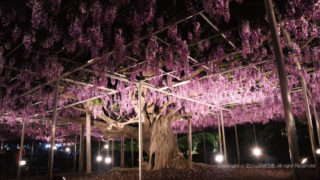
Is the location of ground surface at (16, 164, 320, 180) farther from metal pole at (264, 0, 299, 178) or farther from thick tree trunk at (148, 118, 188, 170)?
metal pole at (264, 0, 299, 178)

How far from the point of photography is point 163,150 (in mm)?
7035

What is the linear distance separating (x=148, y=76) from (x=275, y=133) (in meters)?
11.2

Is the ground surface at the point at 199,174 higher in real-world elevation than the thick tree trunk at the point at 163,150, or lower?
lower

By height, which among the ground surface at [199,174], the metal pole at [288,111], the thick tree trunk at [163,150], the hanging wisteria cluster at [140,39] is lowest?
the ground surface at [199,174]

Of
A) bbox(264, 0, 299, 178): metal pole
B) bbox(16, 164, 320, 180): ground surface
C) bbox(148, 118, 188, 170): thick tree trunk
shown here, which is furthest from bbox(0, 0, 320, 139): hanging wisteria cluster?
bbox(16, 164, 320, 180): ground surface

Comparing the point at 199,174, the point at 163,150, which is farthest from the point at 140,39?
the point at 163,150

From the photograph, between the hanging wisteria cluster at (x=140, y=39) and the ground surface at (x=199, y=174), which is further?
the ground surface at (x=199, y=174)

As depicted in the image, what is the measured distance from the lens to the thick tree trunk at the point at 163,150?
273 inches

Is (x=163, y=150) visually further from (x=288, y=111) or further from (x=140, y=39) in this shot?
(x=288, y=111)

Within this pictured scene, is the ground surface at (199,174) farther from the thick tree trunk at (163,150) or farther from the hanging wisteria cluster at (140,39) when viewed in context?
the hanging wisteria cluster at (140,39)

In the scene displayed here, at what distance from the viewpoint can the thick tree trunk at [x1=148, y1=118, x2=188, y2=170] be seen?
6.93m

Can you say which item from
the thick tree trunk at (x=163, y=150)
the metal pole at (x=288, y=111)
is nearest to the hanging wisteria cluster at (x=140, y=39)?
the metal pole at (x=288, y=111)

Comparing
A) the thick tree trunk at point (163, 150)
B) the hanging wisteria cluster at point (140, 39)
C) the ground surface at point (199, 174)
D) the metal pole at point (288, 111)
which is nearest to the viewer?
the metal pole at point (288, 111)

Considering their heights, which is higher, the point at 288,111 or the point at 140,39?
the point at 140,39
